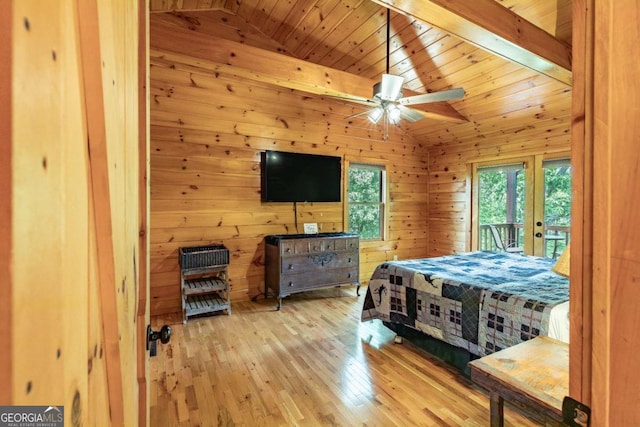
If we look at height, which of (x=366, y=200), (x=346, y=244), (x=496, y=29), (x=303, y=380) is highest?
(x=496, y=29)

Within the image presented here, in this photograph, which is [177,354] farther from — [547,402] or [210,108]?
[210,108]

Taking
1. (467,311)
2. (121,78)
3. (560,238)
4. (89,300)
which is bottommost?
(467,311)

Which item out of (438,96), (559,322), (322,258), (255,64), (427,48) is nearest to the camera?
(559,322)

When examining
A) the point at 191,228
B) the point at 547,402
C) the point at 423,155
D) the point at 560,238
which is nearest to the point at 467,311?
the point at 547,402

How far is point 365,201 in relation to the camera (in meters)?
5.00

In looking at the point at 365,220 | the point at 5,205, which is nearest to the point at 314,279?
the point at 365,220

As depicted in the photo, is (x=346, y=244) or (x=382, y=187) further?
(x=382, y=187)

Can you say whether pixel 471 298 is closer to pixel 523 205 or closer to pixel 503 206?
pixel 523 205

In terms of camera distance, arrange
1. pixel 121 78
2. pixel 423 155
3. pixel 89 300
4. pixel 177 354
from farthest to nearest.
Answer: pixel 423 155, pixel 177 354, pixel 121 78, pixel 89 300

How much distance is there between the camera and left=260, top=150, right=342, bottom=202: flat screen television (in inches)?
155

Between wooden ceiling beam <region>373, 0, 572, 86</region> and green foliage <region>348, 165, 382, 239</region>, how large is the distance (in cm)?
266

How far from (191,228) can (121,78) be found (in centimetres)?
318

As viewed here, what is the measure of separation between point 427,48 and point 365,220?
8.84 feet

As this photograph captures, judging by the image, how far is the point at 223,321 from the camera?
10.6 ft
